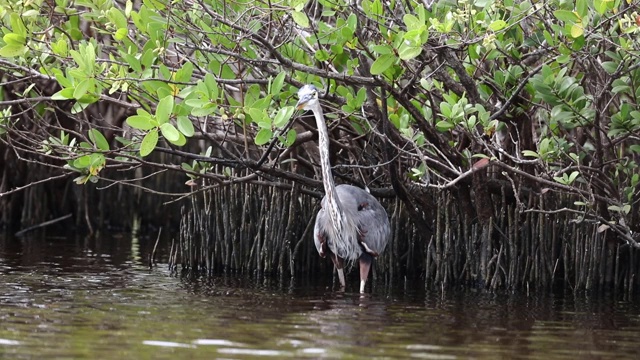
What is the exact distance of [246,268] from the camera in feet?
28.1

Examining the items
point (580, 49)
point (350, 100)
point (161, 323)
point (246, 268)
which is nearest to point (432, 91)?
point (350, 100)

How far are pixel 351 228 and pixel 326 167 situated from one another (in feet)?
2.06

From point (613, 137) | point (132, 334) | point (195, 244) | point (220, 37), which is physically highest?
point (220, 37)

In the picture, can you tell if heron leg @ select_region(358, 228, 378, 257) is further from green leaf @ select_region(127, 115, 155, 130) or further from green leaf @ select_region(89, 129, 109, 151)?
green leaf @ select_region(127, 115, 155, 130)

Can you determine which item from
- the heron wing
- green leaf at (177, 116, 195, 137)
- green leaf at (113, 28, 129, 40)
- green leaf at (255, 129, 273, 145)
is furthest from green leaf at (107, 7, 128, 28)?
the heron wing

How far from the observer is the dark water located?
16.4 feet

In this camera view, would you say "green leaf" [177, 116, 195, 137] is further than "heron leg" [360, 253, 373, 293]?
No

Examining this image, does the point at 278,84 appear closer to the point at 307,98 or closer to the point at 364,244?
the point at 307,98

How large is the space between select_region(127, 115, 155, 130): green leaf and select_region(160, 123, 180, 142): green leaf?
0.08m

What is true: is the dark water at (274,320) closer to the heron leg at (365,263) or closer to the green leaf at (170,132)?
the heron leg at (365,263)

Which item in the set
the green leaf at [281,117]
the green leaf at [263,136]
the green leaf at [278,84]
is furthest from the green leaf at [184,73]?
the green leaf at [281,117]

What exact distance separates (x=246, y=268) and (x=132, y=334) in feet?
10.9

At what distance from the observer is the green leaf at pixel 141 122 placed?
6.03m

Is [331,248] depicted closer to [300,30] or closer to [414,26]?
[300,30]
